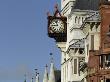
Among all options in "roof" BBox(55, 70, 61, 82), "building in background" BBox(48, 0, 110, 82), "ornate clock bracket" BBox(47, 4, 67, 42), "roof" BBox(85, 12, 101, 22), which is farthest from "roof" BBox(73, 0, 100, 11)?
"roof" BBox(55, 70, 61, 82)

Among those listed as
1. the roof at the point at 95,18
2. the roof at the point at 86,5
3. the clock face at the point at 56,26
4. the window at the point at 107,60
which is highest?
the roof at the point at 86,5

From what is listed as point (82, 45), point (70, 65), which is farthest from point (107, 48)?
point (70, 65)

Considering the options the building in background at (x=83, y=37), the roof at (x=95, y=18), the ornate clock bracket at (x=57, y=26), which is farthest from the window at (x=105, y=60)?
the ornate clock bracket at (x=57, y=26)

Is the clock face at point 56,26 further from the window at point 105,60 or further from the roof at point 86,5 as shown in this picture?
the window at point 105,60

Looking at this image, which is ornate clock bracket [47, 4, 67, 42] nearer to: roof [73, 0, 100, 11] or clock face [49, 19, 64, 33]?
clock face [49, 19, 64, 33]

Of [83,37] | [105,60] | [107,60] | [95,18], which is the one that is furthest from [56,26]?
[107,60]

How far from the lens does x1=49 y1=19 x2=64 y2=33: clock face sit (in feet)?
449

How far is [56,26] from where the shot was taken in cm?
13762

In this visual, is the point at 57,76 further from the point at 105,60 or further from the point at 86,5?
the point at 105,60

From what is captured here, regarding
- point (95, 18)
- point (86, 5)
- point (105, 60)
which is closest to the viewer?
point (105, 60)

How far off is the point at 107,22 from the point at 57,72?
78.2 metres

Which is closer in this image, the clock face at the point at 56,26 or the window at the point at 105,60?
the window at the point at 105,60

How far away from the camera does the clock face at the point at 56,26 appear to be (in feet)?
449

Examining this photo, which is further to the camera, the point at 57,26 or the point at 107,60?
the point at 57,26
